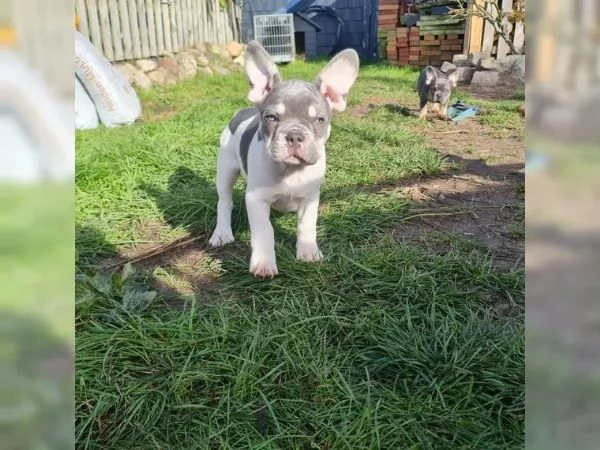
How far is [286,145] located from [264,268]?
0.60 meters

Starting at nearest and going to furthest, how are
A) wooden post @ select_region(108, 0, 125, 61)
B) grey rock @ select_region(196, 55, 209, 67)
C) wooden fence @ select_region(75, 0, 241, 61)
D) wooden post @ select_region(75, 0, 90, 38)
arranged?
wooden post @ select_region(75, 0, 90, 38) → wooden fence @ select_region(75, 0, 241, 61) → wooden post @ select_region(108, 0, 125, 61) → grey rock @ select_region(196, 55, 209, 67)

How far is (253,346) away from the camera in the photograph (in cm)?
211

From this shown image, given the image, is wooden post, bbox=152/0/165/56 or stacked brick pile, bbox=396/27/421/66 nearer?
wooden post, bbox=152/0/165/56

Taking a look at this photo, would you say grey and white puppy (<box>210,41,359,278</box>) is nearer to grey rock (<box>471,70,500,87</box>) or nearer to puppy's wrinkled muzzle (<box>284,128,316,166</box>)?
puppy's wrinkled muzzle (<box>284,128,316,166</box>)

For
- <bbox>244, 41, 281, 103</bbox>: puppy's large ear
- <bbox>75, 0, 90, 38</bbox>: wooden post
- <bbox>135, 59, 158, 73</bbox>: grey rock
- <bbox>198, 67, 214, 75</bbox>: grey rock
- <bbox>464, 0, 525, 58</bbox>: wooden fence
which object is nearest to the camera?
<bbox>244, 41, 281, 103</bbox>: puppy's large ear

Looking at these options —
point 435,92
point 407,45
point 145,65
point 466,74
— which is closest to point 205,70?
point 145,65

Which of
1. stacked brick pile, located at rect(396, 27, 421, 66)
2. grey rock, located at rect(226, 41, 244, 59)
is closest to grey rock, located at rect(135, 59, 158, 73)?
grey rock, located at rect(226, 41, 244, 59)

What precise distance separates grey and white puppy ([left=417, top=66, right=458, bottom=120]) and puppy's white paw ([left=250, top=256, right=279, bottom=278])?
5.02m

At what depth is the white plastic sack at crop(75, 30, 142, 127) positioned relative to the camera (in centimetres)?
686

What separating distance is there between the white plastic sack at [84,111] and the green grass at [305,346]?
317 cm
